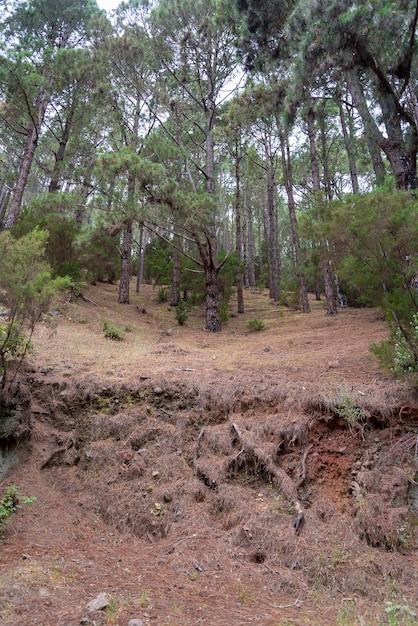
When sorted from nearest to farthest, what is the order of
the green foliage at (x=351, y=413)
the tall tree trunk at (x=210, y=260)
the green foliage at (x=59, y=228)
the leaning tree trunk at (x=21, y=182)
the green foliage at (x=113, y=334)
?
the green foliage at (x=351, y=413), the green foliage at (x=113, y=334), the leaning tree trunk at (x=21, y=182), the green foliage at (x=59, y=228), the tall tree trunk at (x=210, y=260)

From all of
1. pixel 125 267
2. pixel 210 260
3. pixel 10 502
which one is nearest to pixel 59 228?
pixel 125 267

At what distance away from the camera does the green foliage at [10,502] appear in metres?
3.78

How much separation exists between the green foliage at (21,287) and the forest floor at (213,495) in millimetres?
414

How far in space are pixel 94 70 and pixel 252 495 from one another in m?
12.9

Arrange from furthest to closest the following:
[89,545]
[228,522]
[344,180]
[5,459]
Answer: [344,180]
[5,459]
[228,522]
[89,545]

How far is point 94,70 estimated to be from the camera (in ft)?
38.5

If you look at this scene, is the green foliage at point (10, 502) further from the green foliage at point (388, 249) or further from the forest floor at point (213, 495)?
the green foliage at point (388, 249)

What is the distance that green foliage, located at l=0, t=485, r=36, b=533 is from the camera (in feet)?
12.4

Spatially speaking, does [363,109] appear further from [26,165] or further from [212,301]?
[26,165]

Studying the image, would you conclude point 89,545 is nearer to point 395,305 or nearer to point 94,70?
point 395,305

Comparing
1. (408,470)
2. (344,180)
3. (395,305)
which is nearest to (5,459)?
(408,470)

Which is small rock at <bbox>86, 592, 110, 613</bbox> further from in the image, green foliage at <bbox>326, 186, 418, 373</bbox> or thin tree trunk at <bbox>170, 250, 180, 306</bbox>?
thin tree trunk at <bbox>170, 250, 180, 306</bbox>

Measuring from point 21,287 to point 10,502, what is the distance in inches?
96.7

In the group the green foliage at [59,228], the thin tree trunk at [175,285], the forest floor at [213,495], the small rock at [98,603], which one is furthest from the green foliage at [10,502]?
the thin tree trunk at [175,285]
